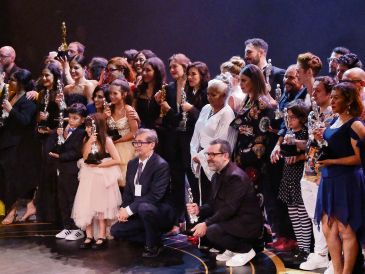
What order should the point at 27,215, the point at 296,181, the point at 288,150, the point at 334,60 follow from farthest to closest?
the point at 27,215, the point at 334,60, the point at 296,181, the point at 288,150

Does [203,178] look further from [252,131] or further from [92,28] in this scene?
[92,28]

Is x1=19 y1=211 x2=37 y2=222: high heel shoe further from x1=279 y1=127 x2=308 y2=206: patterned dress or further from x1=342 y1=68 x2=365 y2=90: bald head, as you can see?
x1=342 y1=68 x2=365 y2=90: bald head

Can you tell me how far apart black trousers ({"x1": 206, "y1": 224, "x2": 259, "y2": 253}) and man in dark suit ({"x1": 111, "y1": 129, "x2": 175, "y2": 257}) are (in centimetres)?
62

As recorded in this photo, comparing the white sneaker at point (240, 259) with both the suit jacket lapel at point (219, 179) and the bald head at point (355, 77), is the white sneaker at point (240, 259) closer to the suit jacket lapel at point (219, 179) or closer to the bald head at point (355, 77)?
the suit jacket lapel at point (219, 179)

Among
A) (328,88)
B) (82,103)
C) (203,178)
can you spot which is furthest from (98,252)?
(328,88)

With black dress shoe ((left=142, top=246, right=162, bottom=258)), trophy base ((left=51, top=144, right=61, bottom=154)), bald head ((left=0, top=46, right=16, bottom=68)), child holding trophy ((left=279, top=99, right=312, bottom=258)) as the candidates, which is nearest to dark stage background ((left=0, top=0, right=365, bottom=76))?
bald head ((left=0, top=46, right=16, bottom=68))

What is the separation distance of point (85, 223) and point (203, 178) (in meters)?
1.20

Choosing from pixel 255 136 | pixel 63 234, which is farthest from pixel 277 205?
pixel 63 234

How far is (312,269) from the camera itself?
5.56m

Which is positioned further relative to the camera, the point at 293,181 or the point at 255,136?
the point at 255,136

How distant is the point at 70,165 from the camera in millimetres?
6863

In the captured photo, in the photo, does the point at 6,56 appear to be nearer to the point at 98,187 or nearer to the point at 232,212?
the point at 98,187

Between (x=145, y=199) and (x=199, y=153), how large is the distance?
66 centimetres

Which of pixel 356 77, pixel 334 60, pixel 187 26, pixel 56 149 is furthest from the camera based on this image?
pixel 187 26
